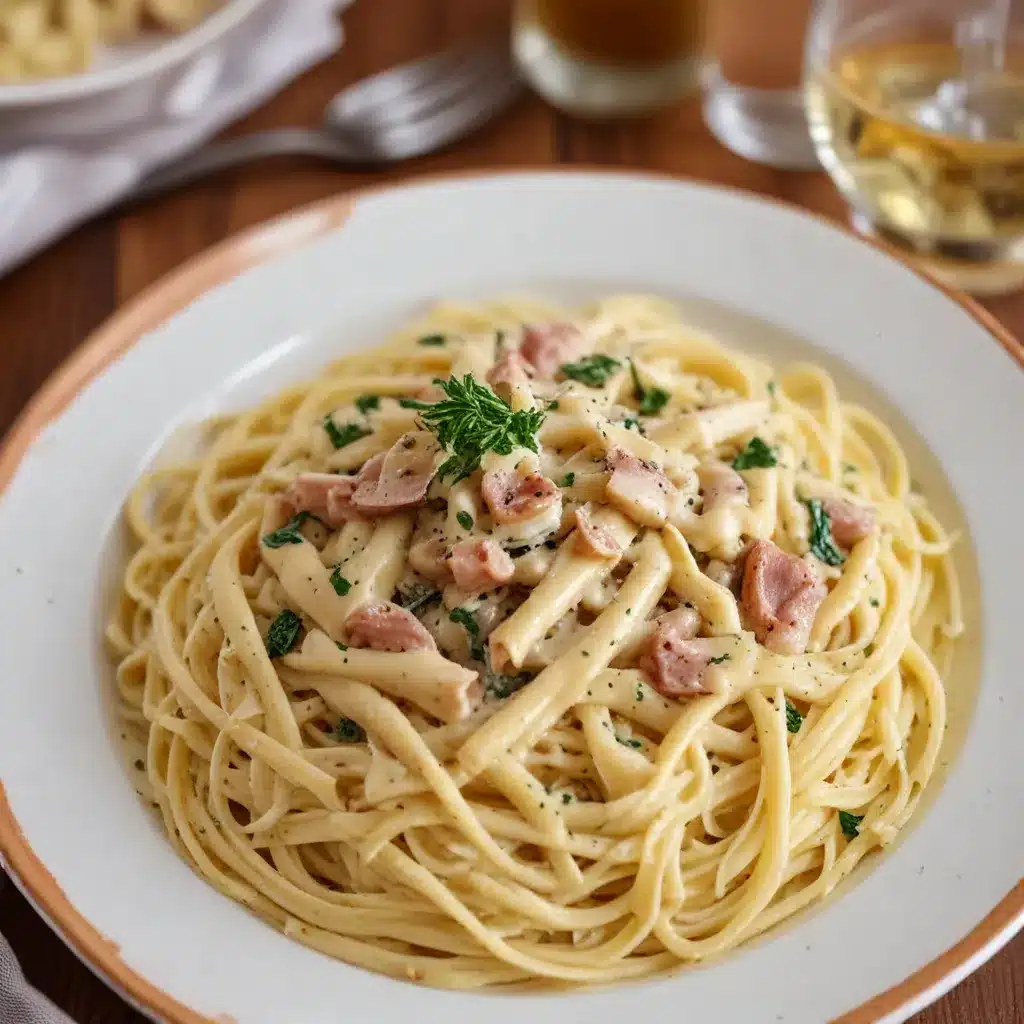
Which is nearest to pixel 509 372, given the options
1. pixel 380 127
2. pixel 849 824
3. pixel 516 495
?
pixel 516 495

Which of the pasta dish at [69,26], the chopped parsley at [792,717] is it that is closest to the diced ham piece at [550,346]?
the chopped parsley at [792,717]

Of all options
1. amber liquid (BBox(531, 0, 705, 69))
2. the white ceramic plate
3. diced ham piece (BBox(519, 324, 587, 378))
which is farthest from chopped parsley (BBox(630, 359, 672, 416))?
amber liquid (BBox(531, 0, 705, 69))

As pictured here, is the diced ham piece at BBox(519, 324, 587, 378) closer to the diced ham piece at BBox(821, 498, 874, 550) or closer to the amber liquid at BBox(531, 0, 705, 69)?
the diced ham piece at BBox(821, 498, 874, 550)

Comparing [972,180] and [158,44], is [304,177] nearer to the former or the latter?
[158,44]

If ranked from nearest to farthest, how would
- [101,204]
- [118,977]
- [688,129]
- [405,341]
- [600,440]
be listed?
1. [118,977]
2. [600,440]
3. [405,341]
4. [101,204]
5. [688,129]

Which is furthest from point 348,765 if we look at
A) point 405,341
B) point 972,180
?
point 972,180

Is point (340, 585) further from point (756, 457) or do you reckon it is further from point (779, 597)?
point (756, 457)

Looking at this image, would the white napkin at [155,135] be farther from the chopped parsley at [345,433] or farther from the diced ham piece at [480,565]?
the diced ham piece at [480,565]
